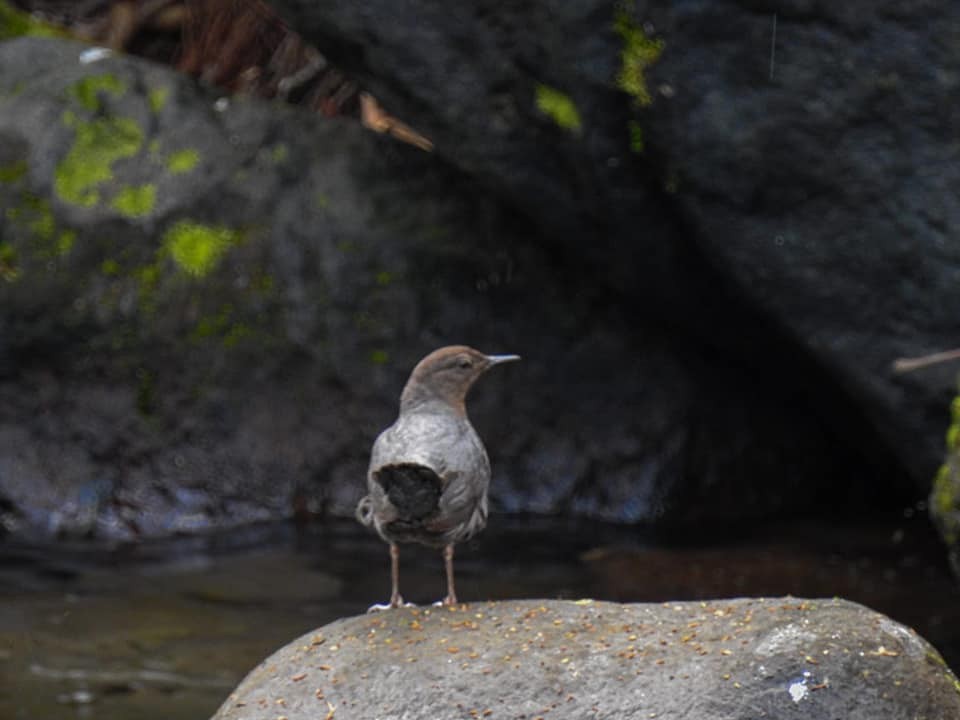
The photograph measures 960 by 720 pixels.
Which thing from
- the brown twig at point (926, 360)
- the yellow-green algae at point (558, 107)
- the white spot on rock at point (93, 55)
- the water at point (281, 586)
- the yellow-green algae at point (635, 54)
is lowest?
the water at point (281, 586)

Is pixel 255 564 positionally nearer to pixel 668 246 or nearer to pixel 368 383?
pixel 368 383

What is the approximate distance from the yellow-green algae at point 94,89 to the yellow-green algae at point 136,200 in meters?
0.55

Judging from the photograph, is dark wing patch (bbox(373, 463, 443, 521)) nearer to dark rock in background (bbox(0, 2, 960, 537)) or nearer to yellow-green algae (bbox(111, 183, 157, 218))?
dark rock in background (bbox(0, 2, 960, 537))

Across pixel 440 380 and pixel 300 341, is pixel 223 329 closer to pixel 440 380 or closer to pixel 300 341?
pixel 300 341

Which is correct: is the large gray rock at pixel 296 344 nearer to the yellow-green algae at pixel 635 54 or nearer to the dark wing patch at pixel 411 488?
the yellow-green algae at pixel 635 54

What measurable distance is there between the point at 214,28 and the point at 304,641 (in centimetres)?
747

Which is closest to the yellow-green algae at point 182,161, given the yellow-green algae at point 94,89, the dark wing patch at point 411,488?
the yellow-green algae at point 94,89

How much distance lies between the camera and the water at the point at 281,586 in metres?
6.00

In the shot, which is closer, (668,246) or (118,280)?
(668,246)

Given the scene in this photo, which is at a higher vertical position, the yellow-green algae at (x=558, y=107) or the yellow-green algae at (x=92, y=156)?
the yellow-green algae at (x=558, y=107)

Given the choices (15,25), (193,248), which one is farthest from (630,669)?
(15,25)

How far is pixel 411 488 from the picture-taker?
4.17 meters

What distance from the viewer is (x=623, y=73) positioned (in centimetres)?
612

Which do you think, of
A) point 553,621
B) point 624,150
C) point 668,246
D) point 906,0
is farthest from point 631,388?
point 553,621
